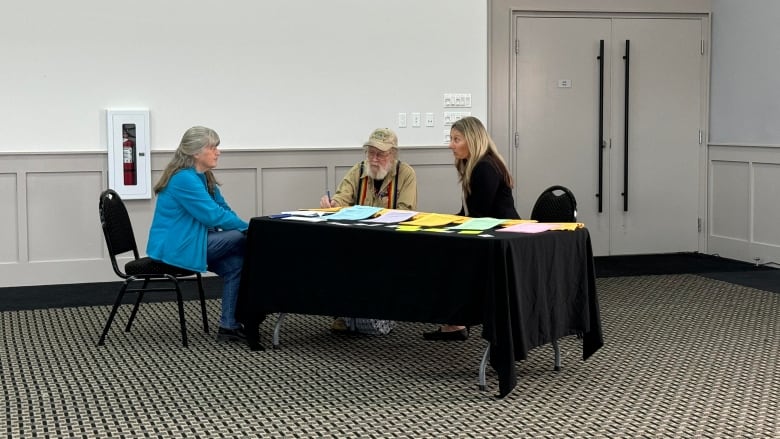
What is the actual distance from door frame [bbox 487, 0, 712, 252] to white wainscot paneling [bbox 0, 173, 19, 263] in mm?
3856

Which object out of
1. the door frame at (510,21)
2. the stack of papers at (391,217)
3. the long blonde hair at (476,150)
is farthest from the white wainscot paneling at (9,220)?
the door frame at (510,21)

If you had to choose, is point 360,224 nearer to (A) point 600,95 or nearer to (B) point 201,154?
(B) point 201,154

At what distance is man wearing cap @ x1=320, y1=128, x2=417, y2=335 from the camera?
609cm

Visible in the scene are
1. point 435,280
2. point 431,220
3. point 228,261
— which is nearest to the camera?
point 435,280

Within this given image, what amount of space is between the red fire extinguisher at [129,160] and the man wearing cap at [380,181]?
2.02 m

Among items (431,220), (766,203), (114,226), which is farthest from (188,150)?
(766,203)

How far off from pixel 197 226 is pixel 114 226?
46 centimetres

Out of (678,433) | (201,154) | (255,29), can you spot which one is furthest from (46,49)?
(678,433)

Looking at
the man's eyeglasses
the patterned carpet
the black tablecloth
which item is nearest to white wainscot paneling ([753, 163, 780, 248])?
the patterned carpet

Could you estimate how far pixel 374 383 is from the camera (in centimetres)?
473

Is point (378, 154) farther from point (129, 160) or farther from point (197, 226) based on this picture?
point (129, 160)

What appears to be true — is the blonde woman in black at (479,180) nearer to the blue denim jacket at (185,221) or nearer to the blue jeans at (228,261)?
the blue jeans at (228,261)

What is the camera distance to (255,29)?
25.4 ft

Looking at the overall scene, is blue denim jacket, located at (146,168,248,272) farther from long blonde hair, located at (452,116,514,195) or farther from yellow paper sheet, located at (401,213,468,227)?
long blonde hair, located at (452,116,514,195)
